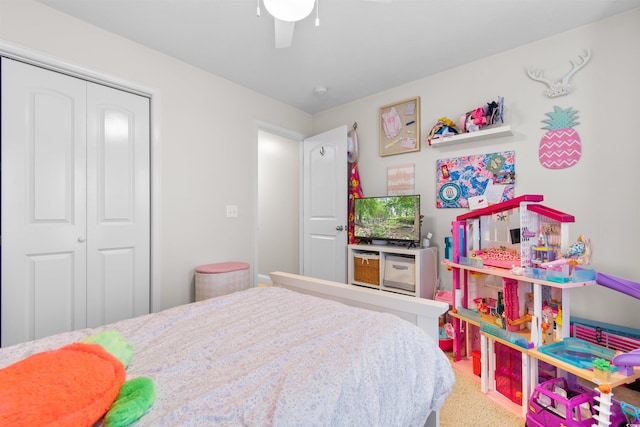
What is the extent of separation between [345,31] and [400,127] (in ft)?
3.95

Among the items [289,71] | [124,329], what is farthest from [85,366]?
[289,71]

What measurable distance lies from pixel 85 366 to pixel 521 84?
3.04 metres

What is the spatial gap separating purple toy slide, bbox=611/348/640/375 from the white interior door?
2140mm

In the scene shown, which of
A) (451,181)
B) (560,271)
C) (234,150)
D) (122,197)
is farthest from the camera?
(234,150)

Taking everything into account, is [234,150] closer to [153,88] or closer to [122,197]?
[153,88]

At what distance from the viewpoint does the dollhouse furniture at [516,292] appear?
1559 mm

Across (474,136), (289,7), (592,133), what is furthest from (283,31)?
(592,133)

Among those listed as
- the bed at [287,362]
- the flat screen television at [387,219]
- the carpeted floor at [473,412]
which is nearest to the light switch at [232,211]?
the flat screen television at [387,219]

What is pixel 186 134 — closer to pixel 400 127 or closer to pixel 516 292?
pixel 400 127

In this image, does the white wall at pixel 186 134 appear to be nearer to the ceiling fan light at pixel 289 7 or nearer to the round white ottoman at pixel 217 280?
the round white ottoman at pixel 217 280

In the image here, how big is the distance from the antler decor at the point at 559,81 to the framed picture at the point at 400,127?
0.95 meters

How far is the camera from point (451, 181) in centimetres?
263

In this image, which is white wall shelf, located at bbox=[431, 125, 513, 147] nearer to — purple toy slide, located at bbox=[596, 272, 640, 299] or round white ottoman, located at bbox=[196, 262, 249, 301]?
purple toy slide, located at bbox=[596, 272, 640, 299]

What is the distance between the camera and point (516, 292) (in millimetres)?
1751
